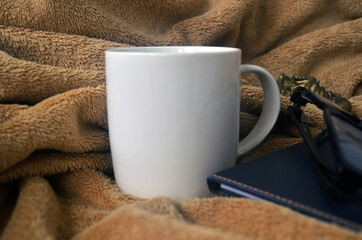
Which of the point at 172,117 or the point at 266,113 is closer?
the point at 172,117

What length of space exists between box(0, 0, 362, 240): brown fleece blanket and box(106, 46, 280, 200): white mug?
1.3 inches

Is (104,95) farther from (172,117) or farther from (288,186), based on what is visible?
(288,186)

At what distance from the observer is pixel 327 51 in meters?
0.64

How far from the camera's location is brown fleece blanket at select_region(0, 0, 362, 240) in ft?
1.04

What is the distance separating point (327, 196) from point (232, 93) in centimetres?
13

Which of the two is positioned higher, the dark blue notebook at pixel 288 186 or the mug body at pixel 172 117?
the mug body at pixel 172 117

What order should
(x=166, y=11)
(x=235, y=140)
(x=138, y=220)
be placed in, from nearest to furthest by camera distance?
(x=138, y=220)
(x=235, y=140)
(x=166, y=11)

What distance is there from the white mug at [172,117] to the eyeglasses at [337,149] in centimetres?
9

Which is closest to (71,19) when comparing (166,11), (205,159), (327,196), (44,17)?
(44,17)

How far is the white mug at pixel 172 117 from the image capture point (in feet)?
1.17

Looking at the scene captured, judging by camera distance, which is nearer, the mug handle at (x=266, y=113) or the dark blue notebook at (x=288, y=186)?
the dark blue notebook at (x=288, y=186)

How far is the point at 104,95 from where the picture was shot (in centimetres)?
44

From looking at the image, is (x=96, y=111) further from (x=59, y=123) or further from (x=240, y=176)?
(x=240, y=176)

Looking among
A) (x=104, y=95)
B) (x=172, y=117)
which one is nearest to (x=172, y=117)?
(x=172, y=117)
